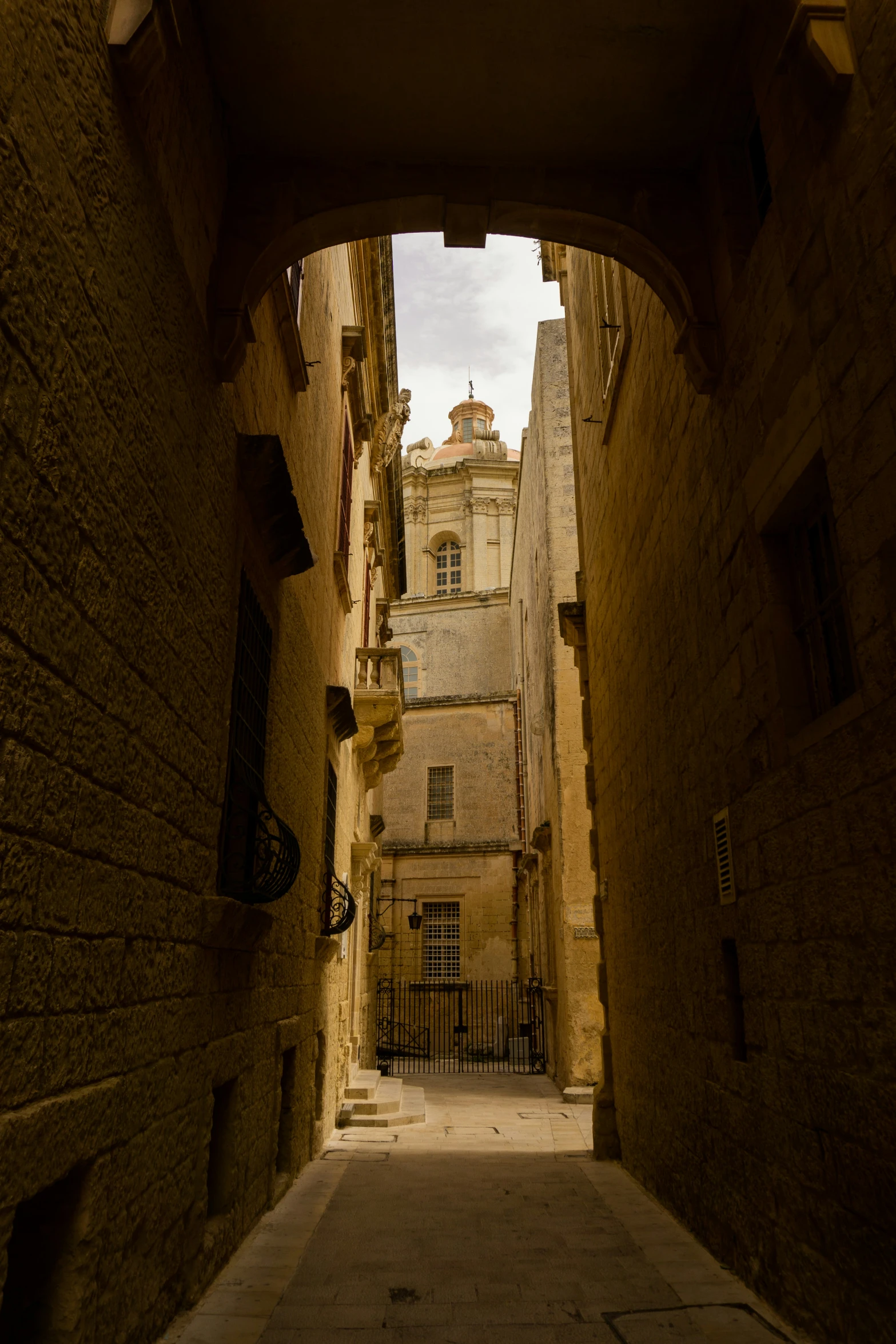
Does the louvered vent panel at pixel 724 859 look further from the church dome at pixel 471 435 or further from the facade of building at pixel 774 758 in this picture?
the church dome at pixel 471 435

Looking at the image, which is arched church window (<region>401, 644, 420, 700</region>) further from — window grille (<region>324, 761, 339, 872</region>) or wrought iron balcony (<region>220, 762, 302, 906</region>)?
wrought iron balcony (<region>220, 762, 302, 906</region>)

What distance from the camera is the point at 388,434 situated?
52.4ft

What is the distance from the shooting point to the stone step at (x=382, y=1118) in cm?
1058

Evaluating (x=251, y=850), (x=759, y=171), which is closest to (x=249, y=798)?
(x=251, y=850)

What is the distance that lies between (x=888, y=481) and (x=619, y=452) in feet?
18.0

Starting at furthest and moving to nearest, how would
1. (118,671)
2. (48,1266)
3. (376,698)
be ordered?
(376,698)
(118,671)
(48,1266)

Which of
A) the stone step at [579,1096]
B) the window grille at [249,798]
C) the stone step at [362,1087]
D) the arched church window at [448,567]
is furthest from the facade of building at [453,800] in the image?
the window grille at [249,798]

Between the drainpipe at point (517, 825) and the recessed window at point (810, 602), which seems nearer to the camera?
the recessed window at point (810, 602)

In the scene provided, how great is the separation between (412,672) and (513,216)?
99.8 ft

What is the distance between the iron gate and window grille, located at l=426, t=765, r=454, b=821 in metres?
5.16

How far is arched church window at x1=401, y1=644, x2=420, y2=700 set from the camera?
119 ft

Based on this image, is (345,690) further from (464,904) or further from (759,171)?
(464,904)

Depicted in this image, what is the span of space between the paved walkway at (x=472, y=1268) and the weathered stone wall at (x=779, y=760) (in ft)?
1.01

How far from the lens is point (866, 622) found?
133 inches
